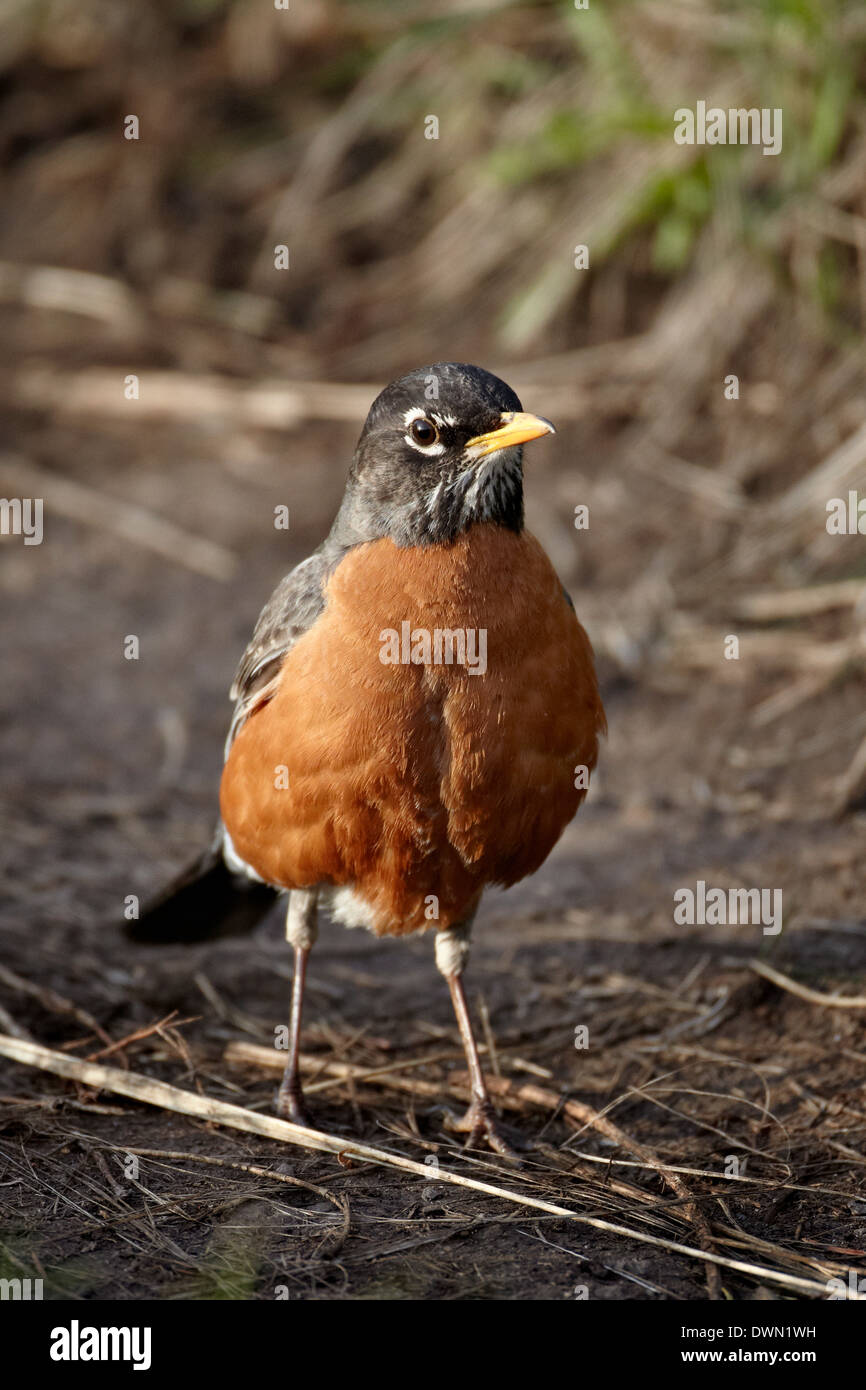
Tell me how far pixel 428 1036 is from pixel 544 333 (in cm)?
574

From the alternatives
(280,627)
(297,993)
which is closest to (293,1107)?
(297,993)

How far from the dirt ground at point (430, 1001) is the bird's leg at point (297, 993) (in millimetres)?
139

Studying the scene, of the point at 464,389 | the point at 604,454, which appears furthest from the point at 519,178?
the point at 464,389

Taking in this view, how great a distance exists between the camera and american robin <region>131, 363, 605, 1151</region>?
Result: 4.09m

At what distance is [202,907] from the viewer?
17.7 feet

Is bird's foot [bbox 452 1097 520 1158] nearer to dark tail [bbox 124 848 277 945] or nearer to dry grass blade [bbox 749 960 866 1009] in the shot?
dry grass blade [bbox 749 960 866 1009]

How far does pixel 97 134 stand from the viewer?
37.9ft

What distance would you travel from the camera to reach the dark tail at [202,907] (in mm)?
5336

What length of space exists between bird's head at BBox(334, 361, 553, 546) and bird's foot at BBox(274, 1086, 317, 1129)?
1.74 m

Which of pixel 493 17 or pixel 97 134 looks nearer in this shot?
pixel 493 17

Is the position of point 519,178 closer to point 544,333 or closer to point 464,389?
point 544,333
